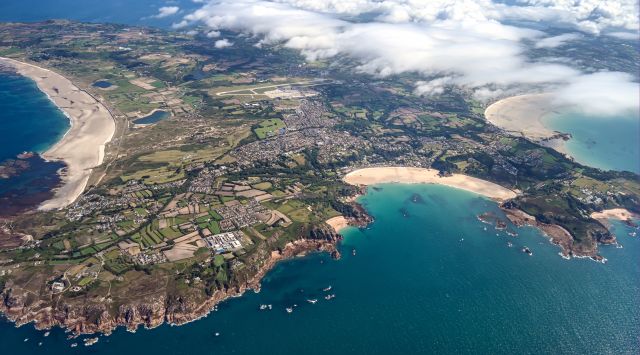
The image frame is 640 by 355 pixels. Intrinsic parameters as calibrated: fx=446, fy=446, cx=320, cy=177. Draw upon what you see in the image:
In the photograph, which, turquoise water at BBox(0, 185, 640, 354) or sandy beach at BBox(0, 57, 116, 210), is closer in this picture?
turquoise water at BBox(0, 185, 640, 354)

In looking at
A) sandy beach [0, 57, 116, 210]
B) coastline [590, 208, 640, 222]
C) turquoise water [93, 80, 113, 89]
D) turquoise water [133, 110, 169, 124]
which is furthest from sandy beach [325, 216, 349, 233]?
turquoise water [93, 80, 113, 89]

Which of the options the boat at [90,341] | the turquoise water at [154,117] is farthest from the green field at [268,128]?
the boat at [90,341]

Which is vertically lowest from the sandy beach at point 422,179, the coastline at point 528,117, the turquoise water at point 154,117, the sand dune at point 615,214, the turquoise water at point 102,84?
the sand dune at point 615,214

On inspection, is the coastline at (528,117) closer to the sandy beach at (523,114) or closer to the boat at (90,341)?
the sandy beach at (523,114)

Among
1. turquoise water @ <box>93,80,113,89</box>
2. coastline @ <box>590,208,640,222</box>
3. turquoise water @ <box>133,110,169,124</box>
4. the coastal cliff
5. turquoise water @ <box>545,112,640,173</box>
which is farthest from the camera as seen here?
turquoise water @ <box>93,80,113,89</box>

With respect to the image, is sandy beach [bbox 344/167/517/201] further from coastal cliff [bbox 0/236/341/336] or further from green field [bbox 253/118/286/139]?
coastal cliff [bbox 0/236/341/336]
